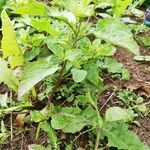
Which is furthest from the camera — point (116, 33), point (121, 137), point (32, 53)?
point (32, 53)

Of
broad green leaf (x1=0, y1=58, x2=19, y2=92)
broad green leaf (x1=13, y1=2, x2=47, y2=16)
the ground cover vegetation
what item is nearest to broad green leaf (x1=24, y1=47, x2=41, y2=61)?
the ground cover vegetation

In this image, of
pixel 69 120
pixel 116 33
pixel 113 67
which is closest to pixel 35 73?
pixel 69 120

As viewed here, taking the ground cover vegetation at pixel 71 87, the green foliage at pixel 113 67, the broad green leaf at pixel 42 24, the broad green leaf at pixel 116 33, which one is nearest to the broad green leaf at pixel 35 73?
the ground cover vegetation at pixel 71 87

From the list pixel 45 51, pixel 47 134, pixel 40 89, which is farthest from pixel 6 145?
pixel 45 51

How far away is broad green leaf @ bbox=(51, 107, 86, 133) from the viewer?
5.45ft

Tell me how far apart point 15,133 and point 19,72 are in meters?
0.31

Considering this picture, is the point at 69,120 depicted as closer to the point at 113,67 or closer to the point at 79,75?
the point at 79,75

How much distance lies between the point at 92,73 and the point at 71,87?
0.19m

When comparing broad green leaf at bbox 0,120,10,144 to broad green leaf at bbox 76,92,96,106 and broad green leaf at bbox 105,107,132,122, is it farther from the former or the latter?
broad green leaf at bbox 105,107,132,122

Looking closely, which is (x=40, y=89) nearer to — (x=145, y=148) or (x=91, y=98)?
(x=91, y=98)

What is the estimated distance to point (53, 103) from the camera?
1873 mm

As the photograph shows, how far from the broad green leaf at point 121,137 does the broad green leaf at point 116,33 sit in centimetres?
39

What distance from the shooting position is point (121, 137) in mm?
1665

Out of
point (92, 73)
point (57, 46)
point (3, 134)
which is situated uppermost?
point (57, 46)
